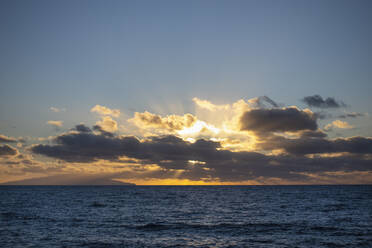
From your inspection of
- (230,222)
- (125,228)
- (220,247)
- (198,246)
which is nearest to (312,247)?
(220,247)

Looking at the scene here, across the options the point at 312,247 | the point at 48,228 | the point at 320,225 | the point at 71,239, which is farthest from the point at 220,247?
the point at 48,228

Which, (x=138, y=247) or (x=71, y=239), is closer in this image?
(x=138, y=247)

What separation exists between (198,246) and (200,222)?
1894 cm

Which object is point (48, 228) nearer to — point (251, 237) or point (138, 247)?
point (138, 247)

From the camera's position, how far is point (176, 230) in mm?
43406

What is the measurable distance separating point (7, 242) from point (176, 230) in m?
20.2

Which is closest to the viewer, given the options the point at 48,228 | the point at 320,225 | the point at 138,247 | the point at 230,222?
the point at 138,247

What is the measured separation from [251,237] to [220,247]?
23.1 ft

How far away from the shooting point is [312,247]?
32281 mm

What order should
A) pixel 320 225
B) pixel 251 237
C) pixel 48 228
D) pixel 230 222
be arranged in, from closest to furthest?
pixel 251 237 → pixel 48 228 → pixel 320 225 → pixel 230 222

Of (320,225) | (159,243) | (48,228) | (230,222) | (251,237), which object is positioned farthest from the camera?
(230,222)

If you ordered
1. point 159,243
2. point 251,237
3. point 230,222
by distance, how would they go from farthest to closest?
point 230,222, point 251,237, point 159,243

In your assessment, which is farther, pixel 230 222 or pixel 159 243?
pixel 230 222

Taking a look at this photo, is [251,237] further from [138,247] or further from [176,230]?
[138,247]
